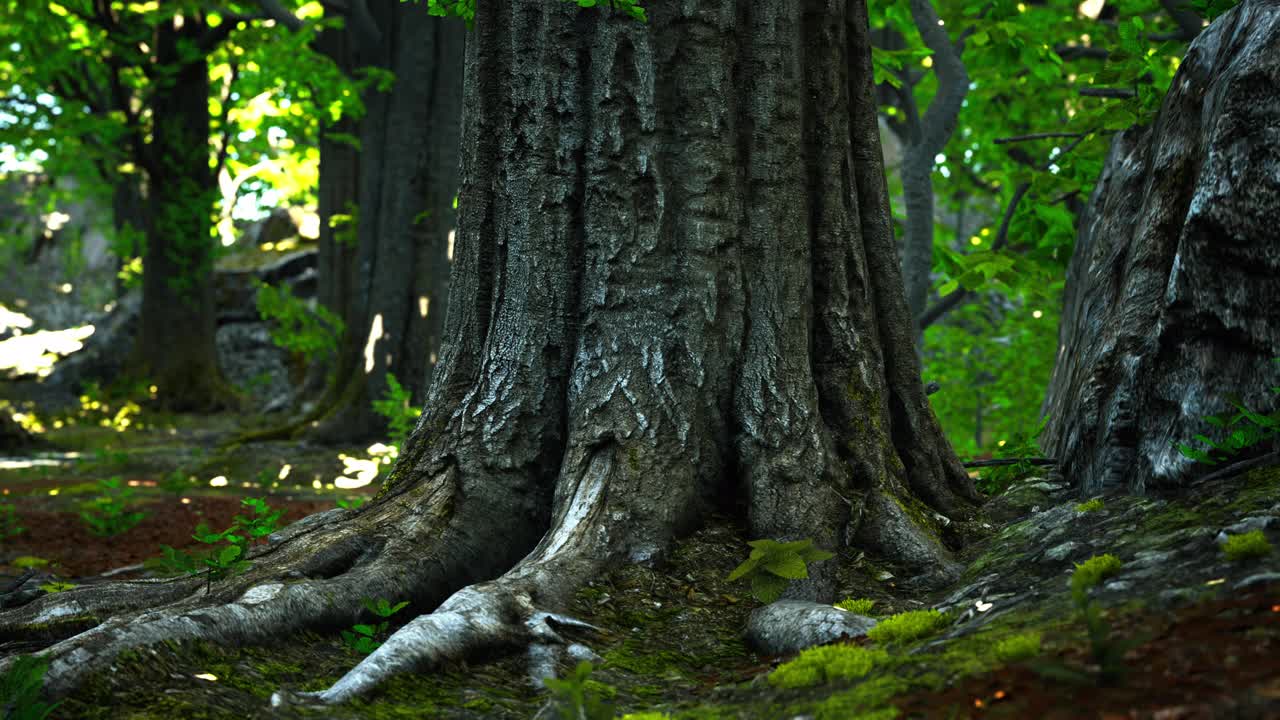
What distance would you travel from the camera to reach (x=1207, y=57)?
13.2 ft

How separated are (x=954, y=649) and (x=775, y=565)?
3.34ft

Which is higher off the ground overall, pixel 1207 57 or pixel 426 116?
pixel 426 116

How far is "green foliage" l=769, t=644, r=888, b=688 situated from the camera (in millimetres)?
2547

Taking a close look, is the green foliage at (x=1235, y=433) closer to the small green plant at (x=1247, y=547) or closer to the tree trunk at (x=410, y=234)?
the small green plant at (x=1247, y=547)

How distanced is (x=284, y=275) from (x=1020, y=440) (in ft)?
78.0

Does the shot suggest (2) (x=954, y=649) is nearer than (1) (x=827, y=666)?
Yes

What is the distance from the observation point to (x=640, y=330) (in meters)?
4.06

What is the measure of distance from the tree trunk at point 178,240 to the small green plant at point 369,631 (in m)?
15.2

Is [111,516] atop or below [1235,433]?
below

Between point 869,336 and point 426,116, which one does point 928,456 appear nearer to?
point 869,336

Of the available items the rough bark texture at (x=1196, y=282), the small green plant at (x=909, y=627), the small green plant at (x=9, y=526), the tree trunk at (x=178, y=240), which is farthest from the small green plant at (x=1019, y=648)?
the tree trunk at (x=178, y=240)

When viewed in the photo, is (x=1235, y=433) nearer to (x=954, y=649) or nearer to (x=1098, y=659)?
(x=954, y=649)

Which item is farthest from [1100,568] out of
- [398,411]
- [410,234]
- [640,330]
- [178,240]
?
[178,240]

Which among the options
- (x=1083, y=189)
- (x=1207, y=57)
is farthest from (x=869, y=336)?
(x=1083, y=189)
